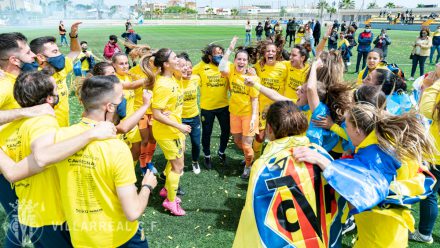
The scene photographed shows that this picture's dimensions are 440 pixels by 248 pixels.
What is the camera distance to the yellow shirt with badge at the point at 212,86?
6016 mm

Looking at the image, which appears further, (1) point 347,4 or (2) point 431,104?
(1) point 347,4

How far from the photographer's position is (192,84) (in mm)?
5867

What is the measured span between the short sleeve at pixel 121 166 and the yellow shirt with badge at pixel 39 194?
0.62 metres

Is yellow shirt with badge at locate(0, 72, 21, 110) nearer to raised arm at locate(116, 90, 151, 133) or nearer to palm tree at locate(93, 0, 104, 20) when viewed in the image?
raised arm at locate(116, 90, 151, 133)

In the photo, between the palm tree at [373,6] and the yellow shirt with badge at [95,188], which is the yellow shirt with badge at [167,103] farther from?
the palm tree at [373,6]

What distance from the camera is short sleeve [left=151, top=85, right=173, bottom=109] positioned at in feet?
14.8

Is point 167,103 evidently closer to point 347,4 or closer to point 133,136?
point 133,136

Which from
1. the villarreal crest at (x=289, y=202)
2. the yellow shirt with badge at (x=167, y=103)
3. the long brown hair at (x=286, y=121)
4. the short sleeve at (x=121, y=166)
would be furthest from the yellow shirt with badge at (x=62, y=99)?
the villarreal crest at (x=289, y=202)

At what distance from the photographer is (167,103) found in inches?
184

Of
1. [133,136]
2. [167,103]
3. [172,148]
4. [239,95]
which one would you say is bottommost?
[133,136]

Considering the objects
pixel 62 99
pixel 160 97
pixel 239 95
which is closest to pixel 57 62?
pixel 62 99

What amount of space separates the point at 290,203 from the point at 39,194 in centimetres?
201

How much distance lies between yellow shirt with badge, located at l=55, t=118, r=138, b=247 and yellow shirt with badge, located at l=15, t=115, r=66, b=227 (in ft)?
0.61

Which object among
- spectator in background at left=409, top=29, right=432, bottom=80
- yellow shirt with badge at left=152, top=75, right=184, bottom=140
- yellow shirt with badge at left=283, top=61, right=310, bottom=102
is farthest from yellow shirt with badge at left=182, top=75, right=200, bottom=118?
spectator in background at left=409, top=29, right=432, bottom=80
